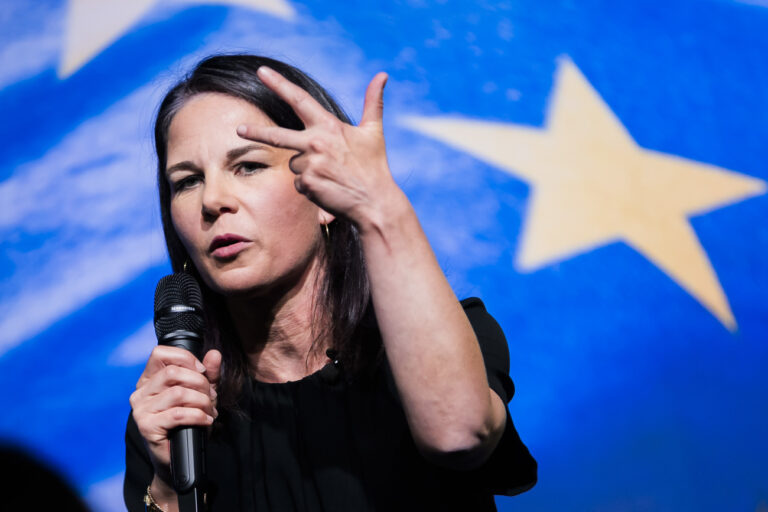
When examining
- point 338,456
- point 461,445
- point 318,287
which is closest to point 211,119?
point 318,287

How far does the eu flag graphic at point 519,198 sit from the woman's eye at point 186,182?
557 millimetres

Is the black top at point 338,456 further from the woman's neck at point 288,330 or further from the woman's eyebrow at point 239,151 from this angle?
the woman's eyebrow at point 239,151

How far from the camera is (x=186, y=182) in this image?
1335 millimetres

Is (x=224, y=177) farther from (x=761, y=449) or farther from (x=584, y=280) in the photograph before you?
(x=761, y=449)

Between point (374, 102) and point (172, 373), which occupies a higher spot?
point (374, 102)

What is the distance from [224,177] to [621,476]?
4.11 feet

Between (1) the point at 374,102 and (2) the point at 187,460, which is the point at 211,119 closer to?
(1) the point at 374,102

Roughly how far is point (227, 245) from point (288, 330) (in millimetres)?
205

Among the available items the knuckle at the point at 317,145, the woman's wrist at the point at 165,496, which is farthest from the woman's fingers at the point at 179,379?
the knuckle at the point at 317,145

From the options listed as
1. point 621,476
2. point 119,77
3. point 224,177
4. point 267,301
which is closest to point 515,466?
point 267,301

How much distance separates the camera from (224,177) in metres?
1.27

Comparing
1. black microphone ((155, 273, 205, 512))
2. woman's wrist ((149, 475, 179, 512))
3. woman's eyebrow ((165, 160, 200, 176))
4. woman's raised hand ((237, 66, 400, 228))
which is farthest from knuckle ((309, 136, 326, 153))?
woman's wrist ((149, 475, 179, 512))

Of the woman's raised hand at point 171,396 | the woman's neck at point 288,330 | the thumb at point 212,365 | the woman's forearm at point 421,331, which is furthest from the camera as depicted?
the woman's neck at point 288,330

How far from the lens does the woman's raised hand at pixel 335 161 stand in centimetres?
91
